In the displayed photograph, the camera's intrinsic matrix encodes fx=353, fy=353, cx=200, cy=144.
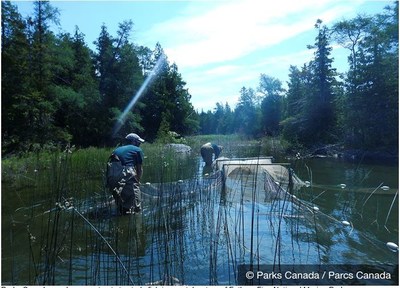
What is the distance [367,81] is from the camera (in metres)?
23.0

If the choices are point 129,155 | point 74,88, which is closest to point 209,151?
point 129,155

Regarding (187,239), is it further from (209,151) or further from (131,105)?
(131,105)

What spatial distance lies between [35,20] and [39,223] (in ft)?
66.5

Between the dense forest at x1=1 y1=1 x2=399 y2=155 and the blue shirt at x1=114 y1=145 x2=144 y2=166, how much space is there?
471 inches

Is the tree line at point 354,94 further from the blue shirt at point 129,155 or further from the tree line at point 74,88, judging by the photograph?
the blue shirt at point 129,155

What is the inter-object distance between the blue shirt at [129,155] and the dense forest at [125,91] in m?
12.0

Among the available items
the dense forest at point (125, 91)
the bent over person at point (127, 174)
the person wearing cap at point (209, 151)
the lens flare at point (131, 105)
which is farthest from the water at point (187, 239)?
the lens flare at point (131, 105)

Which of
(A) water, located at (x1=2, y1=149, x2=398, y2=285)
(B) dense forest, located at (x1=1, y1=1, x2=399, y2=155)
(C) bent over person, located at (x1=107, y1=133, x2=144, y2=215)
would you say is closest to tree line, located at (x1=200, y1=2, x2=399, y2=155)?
(B) dense forest, located at (x1=1, y1=1, x2=399, y2=155)

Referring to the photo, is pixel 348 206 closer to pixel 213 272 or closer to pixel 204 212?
pixel 204 212

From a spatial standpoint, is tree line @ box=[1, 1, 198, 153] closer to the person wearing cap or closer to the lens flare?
the lens flare

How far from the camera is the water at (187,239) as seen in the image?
3.84 m

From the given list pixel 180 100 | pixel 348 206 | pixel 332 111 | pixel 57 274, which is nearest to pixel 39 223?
pixel 57 274

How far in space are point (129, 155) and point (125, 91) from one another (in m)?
26.2

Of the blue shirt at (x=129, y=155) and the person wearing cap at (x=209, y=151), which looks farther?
the person wearing cap at (x=209, y=151)
